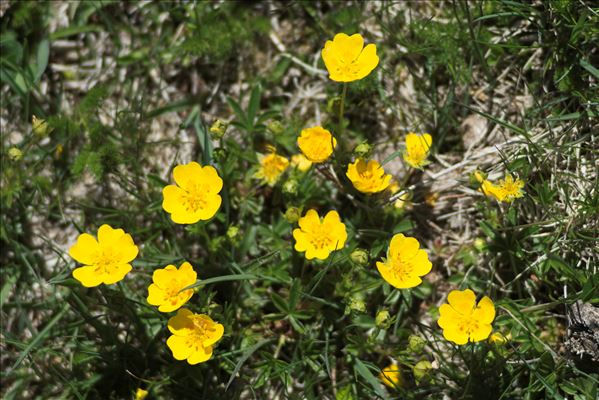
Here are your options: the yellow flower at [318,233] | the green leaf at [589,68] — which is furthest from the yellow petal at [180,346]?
the green leaf at [589,68]

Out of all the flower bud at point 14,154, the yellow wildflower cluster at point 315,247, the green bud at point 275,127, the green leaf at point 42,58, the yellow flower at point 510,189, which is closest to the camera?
the yellow wildflower cluster at point 315,247

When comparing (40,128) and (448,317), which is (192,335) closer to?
(448,317)

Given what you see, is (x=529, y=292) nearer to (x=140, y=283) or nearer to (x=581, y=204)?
(x=581, y=204)

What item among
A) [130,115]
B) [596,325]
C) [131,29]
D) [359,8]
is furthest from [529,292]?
[131,29]

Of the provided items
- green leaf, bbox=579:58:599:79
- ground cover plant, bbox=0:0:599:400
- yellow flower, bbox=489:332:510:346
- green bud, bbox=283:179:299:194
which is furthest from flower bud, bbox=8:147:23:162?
green leaf, bbox=579:58:599:79

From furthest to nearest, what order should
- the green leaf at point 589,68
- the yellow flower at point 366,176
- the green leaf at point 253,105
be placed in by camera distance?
the green leaf at point 253,105
the yellow flower at point 366,176
the green leaf at point 589,68

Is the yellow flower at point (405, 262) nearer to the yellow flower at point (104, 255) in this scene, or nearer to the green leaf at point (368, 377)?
the green leaf at point (368, 377)

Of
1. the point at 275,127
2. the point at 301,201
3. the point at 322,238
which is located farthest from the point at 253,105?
the point at 322,238
